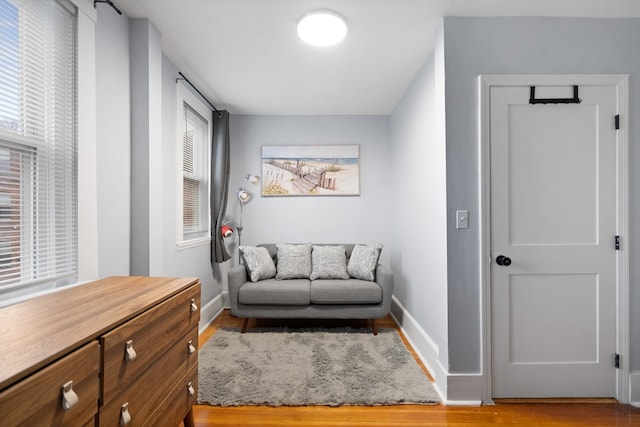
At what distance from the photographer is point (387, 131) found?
394 cm

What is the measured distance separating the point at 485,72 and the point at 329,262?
2315mm

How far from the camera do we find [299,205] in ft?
12.8

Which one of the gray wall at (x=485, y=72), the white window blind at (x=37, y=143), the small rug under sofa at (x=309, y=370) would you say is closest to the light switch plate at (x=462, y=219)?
the gray wall at (x=485, y=72)

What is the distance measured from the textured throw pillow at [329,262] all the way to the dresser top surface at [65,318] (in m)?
1.96

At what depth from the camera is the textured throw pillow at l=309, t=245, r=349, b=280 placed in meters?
3.32

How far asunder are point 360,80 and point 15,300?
2878 millimetres

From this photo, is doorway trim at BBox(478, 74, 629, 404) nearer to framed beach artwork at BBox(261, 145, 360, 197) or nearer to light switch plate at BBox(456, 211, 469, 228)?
light switch plate at BBox(456, 211, 469, 228)

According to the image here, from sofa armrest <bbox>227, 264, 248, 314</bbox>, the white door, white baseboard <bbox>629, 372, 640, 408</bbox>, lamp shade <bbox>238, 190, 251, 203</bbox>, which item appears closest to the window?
lamp shade <bbox>238, 190, 251, 203</bbox>

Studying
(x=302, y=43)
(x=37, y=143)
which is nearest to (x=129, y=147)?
(x=37, y=143)

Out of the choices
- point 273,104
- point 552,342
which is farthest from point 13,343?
point 273,104

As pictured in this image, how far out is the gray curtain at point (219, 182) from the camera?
11.3 feet

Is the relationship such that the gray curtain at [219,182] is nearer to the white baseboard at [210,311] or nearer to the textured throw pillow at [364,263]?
the white baseboard at [210,311]

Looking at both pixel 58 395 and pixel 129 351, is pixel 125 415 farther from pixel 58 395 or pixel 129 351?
pixel 58 395

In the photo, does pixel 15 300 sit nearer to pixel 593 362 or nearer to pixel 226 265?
pixel 226 265
